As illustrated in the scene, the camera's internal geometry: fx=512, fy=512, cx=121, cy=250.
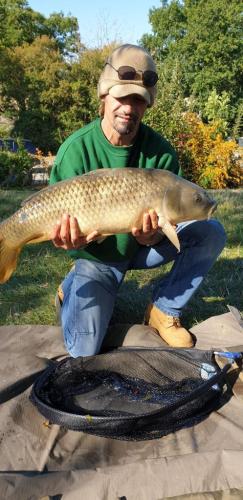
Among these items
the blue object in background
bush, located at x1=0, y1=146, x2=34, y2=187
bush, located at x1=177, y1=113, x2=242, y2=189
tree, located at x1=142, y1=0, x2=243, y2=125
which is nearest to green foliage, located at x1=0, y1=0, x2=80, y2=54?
tree, located at x1=142, y1=0, x2=243, y2=125

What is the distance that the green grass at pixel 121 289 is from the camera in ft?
8.81

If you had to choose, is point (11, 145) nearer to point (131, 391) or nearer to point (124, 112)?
point (124, 112)

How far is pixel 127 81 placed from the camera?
6.46 ft

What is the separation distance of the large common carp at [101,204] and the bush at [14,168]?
724 centimetres

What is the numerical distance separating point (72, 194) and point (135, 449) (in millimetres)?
863

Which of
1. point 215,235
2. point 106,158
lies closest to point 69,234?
point 106,158

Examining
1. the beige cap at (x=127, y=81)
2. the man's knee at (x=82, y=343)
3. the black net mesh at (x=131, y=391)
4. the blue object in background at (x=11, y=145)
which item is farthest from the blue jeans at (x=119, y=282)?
the blue object in background at (x=11, y=145)

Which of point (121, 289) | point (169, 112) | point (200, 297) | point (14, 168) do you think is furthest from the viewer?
point (14, 168)

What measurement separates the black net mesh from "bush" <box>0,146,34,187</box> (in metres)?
7.27

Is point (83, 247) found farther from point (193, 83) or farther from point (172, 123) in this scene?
point (193, 83)

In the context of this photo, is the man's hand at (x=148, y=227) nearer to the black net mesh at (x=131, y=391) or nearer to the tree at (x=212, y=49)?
the black net mesh at (x=131, y=391)

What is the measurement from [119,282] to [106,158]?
0.57 meters

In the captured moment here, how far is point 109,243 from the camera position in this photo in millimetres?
2191

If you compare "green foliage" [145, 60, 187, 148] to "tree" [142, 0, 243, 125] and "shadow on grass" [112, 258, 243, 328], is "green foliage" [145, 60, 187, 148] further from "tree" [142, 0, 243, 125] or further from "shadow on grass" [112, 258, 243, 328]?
"tree" [142, 0, 243, 125]
